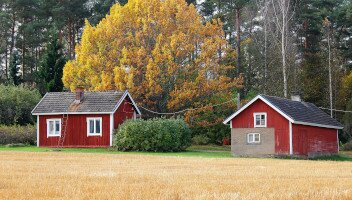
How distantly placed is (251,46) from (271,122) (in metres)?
23.4

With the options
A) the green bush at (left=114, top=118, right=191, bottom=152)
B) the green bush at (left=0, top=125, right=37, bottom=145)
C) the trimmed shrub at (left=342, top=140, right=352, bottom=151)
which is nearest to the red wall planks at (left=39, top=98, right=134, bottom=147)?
the green bush at (left=0, top=125, right=37, bottom=145)

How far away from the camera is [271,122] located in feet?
147

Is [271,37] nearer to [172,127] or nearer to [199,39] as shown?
[199,39]

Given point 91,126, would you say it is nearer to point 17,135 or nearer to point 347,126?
point 17,135

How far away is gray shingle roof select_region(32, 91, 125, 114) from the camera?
49.8m

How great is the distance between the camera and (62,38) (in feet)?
250

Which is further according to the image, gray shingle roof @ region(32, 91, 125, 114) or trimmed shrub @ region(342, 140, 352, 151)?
trimmed shrub @ region(342, 140, 352, 151)

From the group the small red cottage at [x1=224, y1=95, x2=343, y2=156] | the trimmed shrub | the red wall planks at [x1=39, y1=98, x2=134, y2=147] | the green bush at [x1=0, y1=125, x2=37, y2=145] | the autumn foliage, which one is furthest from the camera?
the trimmed shrub

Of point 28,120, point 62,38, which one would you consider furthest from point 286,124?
point 62,38

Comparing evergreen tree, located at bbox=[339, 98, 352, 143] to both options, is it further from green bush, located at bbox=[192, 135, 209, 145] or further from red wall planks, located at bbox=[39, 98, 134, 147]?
red wall planks, located at bbox=[39, 98, 134, 147]

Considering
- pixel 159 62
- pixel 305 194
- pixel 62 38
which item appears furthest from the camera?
pixel 62 38

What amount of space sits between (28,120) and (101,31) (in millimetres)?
12649

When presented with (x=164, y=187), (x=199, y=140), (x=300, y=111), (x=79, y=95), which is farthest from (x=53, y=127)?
(x=164, y=187)

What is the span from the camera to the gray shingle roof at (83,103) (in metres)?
49.8
